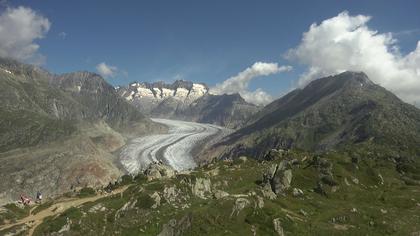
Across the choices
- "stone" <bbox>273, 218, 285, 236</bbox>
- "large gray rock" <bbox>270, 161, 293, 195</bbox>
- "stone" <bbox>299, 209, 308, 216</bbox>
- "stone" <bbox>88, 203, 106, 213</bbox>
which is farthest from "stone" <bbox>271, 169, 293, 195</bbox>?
"stone" <bbox>88, 203, 106, 213</bbox>

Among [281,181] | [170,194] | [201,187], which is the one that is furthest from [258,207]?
[201,187]

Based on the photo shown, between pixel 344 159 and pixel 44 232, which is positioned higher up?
pixel 344 159

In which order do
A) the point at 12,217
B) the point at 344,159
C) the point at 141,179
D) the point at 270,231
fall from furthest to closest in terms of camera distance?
the point at 344,159 → the point at 141,179 → the point at 12,217 → the point at 270,231

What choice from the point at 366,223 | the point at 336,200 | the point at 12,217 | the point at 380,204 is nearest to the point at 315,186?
the point at 336,200

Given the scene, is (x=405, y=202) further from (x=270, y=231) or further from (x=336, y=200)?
(x=270, y=231)

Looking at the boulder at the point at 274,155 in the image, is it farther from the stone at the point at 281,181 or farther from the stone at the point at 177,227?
the stone at the point at 177,227

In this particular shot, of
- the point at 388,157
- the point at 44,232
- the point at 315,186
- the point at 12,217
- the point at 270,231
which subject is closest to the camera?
the point at 270,231

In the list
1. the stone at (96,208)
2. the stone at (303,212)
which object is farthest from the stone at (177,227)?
the stone at (303,212)
